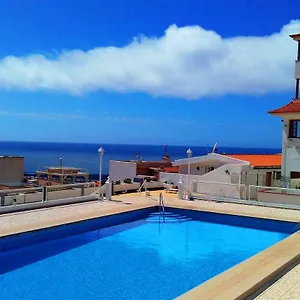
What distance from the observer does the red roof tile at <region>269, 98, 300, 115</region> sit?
18.9 m

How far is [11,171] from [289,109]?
1581cm

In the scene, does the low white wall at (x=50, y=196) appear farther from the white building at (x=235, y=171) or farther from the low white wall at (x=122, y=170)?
the low white wall at (x=122, y=170)

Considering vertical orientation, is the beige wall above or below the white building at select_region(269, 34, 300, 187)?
below

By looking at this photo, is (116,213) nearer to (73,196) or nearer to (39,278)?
(73,196)

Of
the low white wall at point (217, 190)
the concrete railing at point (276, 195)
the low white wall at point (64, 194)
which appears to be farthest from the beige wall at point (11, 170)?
the concrete railing at point (276, 195)

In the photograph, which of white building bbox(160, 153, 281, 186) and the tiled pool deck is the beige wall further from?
white building bbox(160, 153, 281, 186)

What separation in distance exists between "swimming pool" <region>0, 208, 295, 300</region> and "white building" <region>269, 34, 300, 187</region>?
16.4ft

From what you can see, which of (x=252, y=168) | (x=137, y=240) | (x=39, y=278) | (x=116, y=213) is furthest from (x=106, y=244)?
(x=252, y=168)

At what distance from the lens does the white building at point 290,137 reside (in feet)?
62.5

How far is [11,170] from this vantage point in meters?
24.9

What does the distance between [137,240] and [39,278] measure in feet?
14.6

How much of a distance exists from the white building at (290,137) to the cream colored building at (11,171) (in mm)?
14664

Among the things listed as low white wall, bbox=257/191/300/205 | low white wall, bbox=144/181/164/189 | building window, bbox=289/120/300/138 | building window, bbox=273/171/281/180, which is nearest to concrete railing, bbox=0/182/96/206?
low white wall, bbox=144/181/164/189

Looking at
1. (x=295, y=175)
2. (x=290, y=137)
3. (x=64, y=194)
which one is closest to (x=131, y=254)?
(x=64, y=194)
